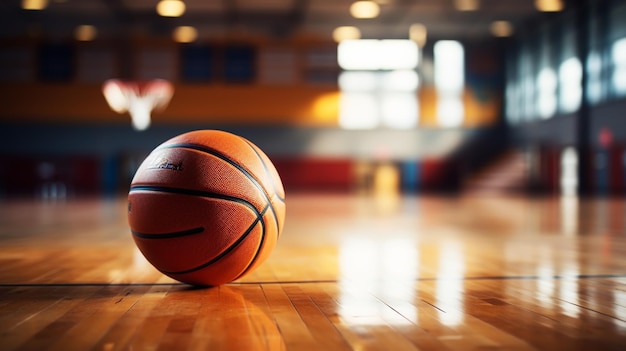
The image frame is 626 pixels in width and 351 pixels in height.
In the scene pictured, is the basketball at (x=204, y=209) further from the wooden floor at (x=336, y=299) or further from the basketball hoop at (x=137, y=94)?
the basketball hoop at (x=137, y=94)

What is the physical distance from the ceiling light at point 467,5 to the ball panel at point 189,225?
10878 mm

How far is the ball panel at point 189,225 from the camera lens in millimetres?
2031

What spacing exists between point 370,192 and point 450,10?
4953 millimetres

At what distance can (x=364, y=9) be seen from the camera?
12492mm

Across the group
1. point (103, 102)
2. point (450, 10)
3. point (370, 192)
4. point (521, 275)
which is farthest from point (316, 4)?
point (521, 275)

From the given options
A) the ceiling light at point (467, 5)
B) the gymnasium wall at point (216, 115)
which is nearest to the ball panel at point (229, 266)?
the ceiling light at point (467, 5)

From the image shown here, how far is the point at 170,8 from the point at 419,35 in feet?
20.2

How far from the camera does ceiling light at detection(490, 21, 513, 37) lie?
13.8m

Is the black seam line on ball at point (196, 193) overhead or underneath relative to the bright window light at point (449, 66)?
underneath

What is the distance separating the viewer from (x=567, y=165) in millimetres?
13500

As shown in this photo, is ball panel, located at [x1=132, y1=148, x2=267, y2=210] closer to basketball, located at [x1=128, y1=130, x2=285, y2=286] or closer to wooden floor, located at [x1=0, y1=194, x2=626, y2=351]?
basketball, located at [x1=128, y1=130, x2=285, y2=286]

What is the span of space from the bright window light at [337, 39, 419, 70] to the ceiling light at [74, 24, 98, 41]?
5.95 meters

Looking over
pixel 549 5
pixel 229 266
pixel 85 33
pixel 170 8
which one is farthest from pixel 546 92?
pixel 229 266

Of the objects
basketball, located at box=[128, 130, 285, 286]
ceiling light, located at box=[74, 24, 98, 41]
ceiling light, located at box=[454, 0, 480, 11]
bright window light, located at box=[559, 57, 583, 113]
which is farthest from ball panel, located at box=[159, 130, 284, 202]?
ceiling light, located at box=[74, 24, 98, 41]
